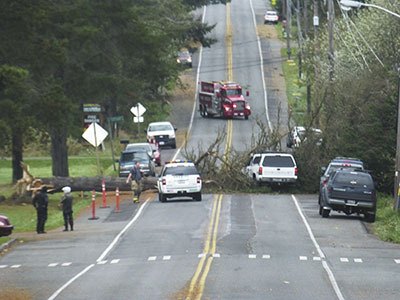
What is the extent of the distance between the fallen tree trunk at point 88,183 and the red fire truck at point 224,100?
3886 cm

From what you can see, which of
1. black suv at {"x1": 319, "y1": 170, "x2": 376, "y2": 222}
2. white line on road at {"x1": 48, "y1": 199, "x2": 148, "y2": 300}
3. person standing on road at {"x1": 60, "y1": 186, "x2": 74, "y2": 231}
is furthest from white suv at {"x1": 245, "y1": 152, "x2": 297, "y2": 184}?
person standing on road at {"x1": 60, "y1": 186, "x2": 74, "y2": 231}

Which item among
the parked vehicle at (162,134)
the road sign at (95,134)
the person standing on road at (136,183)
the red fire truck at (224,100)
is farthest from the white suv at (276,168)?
the red fire truck at (224,100)

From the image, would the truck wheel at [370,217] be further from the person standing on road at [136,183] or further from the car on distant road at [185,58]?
the car on distant road at [185,58]

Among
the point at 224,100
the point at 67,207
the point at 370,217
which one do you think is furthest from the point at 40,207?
the point at 224,100

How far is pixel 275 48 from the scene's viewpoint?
12088cm

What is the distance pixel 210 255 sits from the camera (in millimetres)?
28922

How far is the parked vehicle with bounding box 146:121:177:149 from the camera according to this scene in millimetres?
73000

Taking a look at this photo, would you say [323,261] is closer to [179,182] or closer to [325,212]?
[325,212]

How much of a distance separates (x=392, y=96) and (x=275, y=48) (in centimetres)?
7413

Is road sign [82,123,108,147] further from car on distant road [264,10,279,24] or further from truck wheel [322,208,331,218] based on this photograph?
car on distant road [264,10,279,24]

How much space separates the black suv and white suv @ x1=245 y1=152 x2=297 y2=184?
28.0ft

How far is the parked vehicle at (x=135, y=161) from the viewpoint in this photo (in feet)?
180

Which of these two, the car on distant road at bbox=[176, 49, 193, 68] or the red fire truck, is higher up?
the car on distant road at bbox=[176, 49, 193, 68]

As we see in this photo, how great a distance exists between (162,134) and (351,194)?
115 feet
